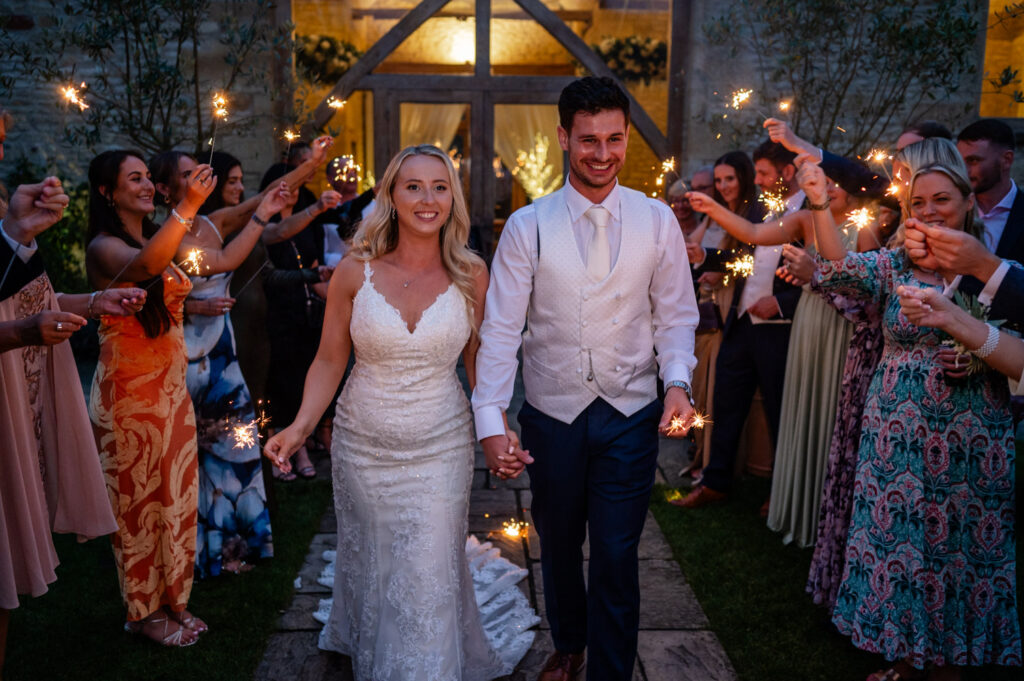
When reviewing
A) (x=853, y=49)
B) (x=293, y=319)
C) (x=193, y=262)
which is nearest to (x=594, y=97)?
(x=193, y=262)

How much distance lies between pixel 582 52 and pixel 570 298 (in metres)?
7.47

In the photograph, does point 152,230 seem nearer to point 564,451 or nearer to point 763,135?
point 564,451

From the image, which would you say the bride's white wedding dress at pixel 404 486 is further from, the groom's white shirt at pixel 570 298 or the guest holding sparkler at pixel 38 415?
the guest holding sparkler at pixel 38 415

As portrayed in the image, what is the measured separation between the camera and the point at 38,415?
301cm

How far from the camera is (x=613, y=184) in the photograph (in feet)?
9.25

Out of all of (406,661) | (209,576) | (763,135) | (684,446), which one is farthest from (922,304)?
(763,135)

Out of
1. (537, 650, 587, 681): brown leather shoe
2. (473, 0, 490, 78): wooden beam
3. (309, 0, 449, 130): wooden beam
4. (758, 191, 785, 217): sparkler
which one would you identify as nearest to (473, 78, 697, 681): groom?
(537, 650, 587, 681): brown leather shoe

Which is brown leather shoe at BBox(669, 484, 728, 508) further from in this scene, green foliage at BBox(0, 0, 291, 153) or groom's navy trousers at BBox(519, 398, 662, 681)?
green foliage at BBox(0, 0, 291, 153)

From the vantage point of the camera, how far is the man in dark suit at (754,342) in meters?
4.58

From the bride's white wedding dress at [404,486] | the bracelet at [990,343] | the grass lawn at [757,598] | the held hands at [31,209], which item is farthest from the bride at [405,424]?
the bracelet at [990,343]

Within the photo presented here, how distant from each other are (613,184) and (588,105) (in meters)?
0.30

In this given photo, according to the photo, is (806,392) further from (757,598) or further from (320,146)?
(320,146)

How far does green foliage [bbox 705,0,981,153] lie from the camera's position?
22.7 ft

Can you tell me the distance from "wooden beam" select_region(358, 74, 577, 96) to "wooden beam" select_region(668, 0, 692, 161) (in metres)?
1.21
